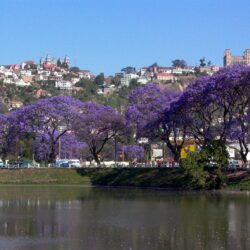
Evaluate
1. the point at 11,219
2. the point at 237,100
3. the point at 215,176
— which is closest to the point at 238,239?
the point at 11,219

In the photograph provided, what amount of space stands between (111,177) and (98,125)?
12724 mm

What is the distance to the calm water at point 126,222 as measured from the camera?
3493 cm

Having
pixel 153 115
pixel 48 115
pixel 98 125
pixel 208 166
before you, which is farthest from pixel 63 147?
pixel 208 166

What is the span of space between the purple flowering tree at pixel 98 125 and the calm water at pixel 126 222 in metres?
34.2

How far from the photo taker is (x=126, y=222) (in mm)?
43281

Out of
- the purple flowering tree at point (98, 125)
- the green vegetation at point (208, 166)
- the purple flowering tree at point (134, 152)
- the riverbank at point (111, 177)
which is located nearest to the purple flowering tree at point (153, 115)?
the riverbank at point (111, 177)

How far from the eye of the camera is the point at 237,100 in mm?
77375

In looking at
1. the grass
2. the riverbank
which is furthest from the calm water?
the grass

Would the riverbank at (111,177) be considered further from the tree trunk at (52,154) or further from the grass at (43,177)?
the tree trunk at (52,154)

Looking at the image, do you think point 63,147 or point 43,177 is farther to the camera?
point 63,147

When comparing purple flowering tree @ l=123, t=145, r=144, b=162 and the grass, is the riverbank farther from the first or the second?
purple flowering tree @ l=123, t=145, r=144, b=162

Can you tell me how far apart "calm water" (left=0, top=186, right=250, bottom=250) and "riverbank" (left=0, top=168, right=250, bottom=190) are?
12.4m

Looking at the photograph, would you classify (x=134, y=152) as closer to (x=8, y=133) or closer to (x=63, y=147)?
(x=63, y=147)

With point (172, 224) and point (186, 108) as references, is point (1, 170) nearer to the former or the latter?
point (186, 108)
